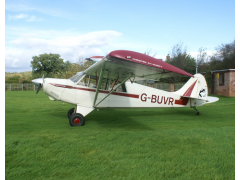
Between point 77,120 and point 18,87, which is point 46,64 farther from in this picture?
point 77,120

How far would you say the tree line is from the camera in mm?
26922

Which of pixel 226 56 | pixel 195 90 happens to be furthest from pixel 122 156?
pixel 226 56

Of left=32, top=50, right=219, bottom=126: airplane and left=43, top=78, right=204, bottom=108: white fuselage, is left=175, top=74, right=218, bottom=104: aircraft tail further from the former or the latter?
left=43, top=78, right=204, bottom=108: white fuselage

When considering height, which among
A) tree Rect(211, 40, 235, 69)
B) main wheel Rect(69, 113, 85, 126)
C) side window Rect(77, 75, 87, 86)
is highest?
tree Rect(211, 40, 235, 69)

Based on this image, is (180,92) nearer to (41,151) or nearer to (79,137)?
(79,137)

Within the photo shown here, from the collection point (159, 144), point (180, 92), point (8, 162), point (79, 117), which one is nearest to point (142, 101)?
point (180, 92)

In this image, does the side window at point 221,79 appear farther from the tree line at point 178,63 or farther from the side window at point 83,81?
the side window at point 83,81

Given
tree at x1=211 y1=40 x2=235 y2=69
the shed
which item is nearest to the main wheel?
the shed

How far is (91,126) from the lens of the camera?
693cm

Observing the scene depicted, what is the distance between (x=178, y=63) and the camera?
25.8m

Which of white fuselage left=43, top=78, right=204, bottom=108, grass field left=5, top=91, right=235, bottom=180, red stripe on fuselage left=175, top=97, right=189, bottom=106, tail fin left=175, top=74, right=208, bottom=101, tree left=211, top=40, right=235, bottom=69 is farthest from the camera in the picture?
tree left=211, top=40, right=235, bottom=69

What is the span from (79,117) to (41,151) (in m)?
2.96

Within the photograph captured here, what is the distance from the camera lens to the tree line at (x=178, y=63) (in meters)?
26.9

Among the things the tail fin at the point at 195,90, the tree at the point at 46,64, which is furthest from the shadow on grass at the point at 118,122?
Answer: the tree at the point at 46,64
